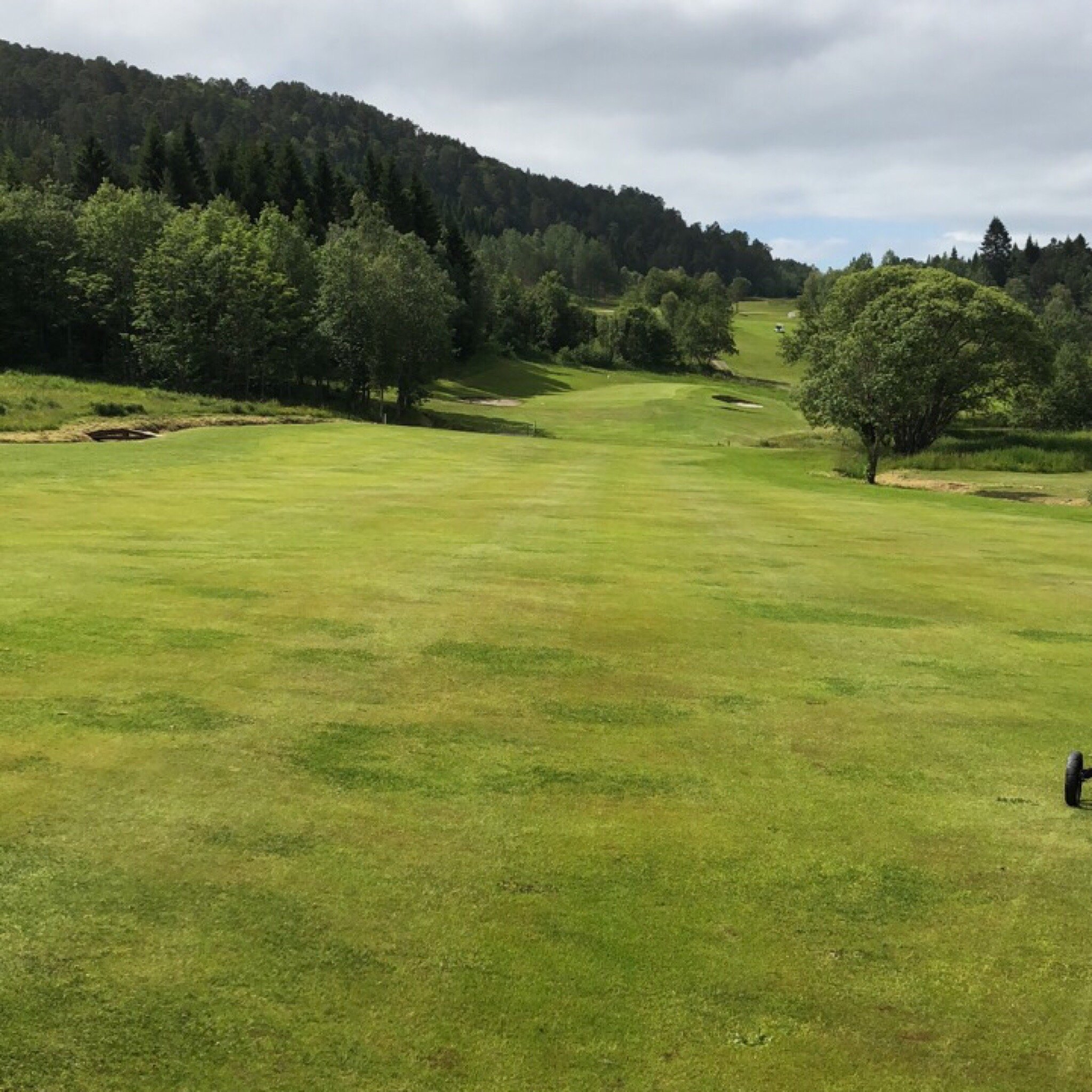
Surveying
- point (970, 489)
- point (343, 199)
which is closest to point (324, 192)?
point (343, 199)

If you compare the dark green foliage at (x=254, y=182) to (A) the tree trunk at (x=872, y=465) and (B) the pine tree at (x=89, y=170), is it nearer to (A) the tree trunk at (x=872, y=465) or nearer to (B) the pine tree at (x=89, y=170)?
(B) the pine tree at (x=89, y=170)

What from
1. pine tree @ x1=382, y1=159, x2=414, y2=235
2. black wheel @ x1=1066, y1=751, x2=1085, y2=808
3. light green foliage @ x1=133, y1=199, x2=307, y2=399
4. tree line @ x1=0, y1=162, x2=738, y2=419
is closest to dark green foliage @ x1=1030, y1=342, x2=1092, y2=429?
tree line @ x1=0, y1=162, x2=738, y2=419

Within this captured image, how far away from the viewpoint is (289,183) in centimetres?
11550

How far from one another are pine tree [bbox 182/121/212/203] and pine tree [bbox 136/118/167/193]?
2819mm

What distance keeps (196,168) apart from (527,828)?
129 meters

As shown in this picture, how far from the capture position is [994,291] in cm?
6731

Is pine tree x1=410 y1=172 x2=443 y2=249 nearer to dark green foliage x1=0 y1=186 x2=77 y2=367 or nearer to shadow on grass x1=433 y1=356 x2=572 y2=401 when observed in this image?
shadow on grass x1=433 y1=356 x2=572 y2=401

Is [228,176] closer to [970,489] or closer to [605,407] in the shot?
[605,407]

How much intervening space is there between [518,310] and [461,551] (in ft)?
405

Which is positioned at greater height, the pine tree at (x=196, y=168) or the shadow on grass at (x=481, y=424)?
the pine tree at (x=196, y=168)

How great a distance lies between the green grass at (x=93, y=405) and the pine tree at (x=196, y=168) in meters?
49.9

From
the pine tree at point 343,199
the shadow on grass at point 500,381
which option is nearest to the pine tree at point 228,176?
the pine tree at point 343,199

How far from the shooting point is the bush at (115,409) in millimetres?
48281

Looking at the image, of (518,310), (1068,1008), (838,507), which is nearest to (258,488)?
(838,507)
